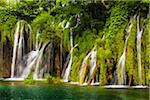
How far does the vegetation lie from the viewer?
60.3 feet

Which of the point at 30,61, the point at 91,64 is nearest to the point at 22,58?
the point at 30,61

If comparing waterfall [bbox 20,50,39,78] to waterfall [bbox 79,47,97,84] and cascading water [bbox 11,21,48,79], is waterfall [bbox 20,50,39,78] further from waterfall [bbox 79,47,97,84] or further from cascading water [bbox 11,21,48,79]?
waterfall [bbox 79,47,97,84]

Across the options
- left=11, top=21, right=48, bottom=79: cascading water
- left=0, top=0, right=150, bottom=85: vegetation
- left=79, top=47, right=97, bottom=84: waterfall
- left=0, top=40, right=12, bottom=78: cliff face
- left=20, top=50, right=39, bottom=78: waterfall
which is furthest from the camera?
left=0, top=40, right=12, bottom=78: cliff face

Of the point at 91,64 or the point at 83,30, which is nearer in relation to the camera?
the point at 91,64

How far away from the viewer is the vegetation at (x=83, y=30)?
18.4 metres

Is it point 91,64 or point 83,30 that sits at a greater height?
point 83,30

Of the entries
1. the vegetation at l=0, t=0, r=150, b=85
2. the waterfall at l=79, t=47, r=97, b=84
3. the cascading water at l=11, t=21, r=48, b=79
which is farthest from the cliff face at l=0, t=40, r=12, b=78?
the waterfall at l=79, t=47, r=97, b=84

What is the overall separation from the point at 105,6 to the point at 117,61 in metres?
A: 4.21

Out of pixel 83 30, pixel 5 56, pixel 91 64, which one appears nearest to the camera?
pixel 91 64

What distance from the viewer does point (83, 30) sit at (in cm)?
2227

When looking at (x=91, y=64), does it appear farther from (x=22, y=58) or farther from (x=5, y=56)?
(x=5, y=56)

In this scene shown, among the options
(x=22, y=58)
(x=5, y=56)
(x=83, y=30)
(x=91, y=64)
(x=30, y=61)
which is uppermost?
(x=83, y=30)

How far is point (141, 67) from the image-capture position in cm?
1802

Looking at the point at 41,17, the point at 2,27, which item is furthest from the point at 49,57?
the point at 2,27
